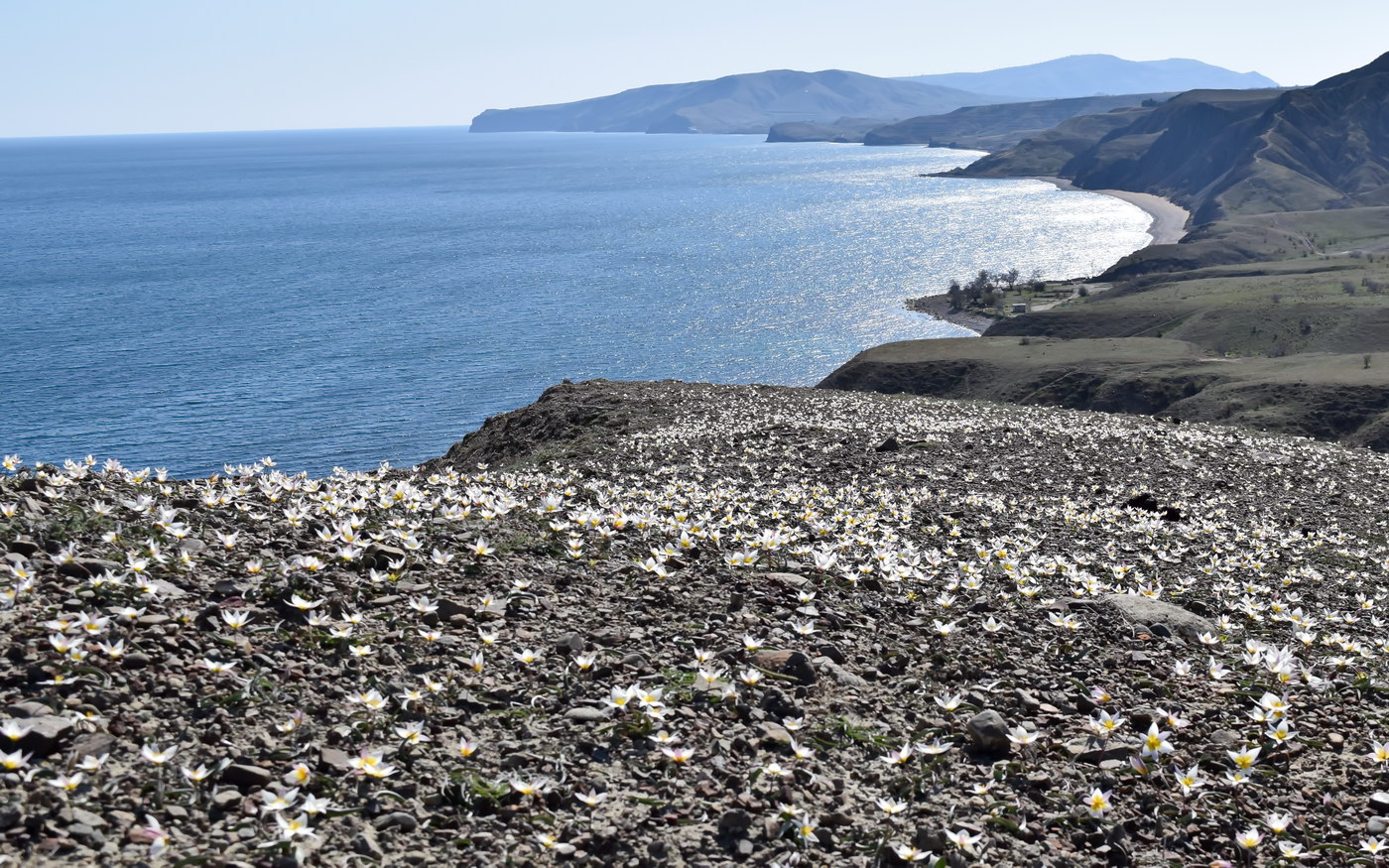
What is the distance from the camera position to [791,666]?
790cm

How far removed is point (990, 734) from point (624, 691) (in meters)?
2.55

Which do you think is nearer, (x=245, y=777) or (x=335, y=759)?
(x=245, y=777)

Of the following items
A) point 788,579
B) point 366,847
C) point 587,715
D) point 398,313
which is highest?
point 366,847

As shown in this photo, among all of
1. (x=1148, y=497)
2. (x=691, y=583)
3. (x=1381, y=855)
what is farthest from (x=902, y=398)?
(x=1381, y=855)

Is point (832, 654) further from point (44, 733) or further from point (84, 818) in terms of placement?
point (44, 733)

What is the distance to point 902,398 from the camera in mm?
41094

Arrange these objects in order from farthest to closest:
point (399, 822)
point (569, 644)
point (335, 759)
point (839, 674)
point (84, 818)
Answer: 1. point (839, 674)
2. point (569, 644)
3. point (335, 759)
4. point (399, 822)
5. point (84, 818)

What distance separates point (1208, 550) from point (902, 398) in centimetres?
2568

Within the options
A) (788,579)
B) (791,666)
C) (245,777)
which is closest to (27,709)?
(245,777)

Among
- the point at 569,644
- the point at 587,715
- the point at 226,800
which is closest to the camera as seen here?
the point at 226,800

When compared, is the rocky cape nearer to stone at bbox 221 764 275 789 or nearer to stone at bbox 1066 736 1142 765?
stone at bbox 1066 736 1142 765

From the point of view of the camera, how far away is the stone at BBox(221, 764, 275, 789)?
5.57 m

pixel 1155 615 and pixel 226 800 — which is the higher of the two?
pixel 226 800

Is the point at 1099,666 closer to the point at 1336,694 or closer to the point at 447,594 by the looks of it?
the point at 1336,694
